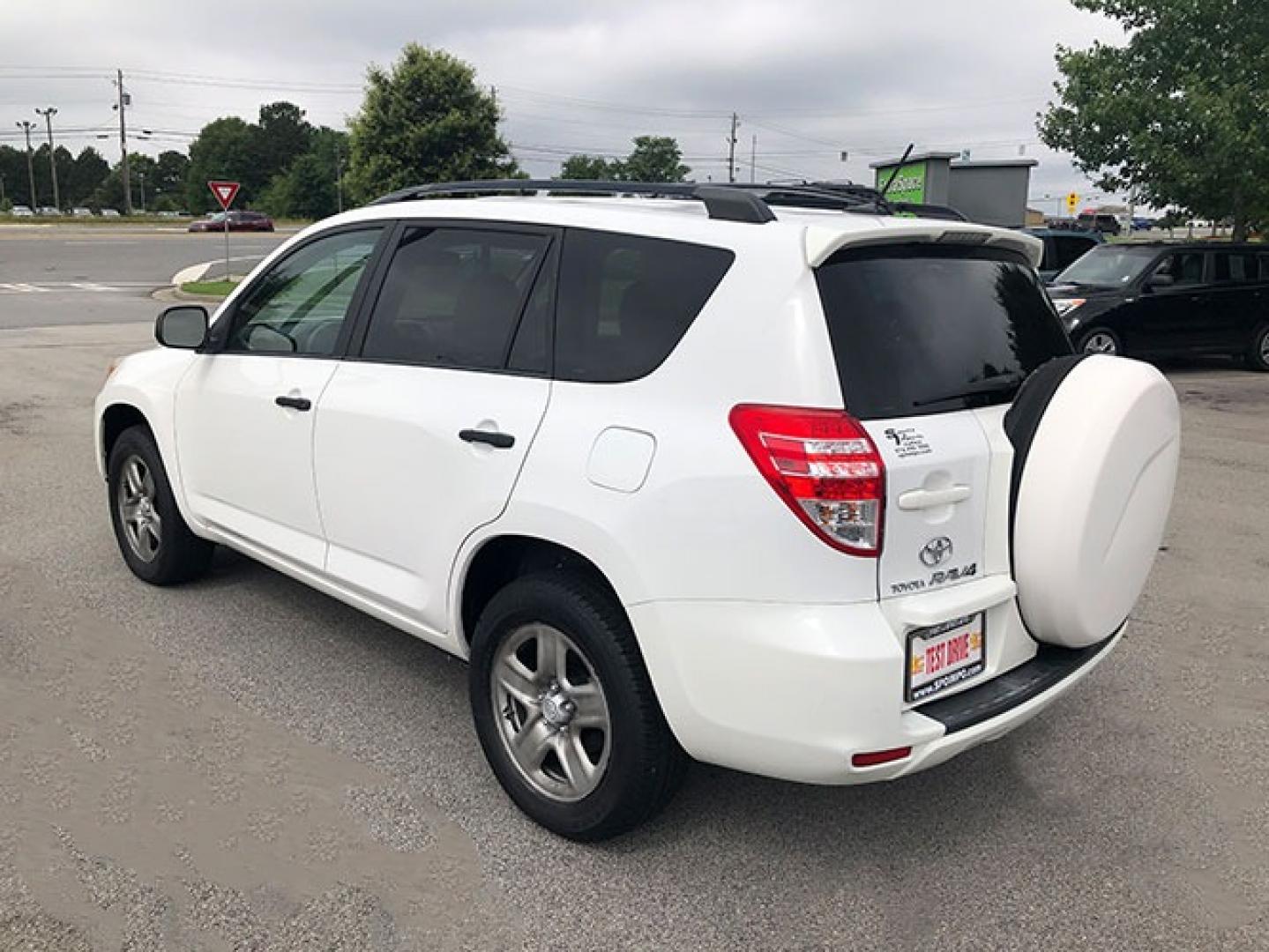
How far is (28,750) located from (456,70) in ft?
73.0

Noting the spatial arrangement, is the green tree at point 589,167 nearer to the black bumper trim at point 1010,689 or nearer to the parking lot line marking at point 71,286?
the parking lot line marking at point 71,286

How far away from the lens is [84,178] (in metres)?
131

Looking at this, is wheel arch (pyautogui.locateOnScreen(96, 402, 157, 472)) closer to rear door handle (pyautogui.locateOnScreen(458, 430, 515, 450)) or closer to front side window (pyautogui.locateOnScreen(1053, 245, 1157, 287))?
rear door handle (pyautogui.locateOnScreen(458, 430, 515, 450))

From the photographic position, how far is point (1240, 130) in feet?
46.5

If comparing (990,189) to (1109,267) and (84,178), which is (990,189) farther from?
(84,178)

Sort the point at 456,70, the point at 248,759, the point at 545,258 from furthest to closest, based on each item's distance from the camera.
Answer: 1. the point at 456,70
2. the point at 248,759
3. the point at 545,258

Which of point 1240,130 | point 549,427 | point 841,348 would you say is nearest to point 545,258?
point 549,427

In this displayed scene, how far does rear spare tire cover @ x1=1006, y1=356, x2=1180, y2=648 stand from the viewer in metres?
2.71

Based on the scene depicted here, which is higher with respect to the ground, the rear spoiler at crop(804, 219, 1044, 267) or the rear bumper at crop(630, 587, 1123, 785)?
the rear spoiler at crop(804, 219, 1044, 267)

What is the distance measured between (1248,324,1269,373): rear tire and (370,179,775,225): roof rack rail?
42.5 feet

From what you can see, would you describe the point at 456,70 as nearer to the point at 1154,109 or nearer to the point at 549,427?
the point at 1154,109

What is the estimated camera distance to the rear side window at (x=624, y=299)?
2.73m

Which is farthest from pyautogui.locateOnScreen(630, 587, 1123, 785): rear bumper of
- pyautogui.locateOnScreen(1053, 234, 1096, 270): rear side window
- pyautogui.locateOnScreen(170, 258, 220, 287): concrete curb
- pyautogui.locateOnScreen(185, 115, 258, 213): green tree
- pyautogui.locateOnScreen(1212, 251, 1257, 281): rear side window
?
pyautogui.locateOnScreen(185, 115, 258, 213): green tree

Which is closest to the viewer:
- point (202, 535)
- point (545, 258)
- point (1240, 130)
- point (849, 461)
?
point (849, 461)
